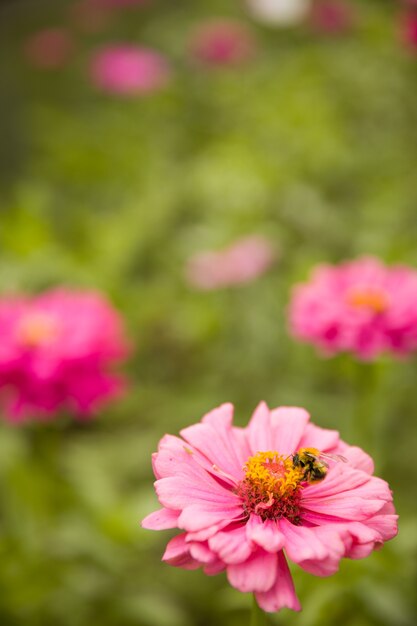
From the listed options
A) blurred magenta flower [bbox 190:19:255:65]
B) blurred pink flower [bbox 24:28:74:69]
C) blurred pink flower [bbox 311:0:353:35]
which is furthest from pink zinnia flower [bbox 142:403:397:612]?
blurred pink flower [bbox 24:28:74:69]

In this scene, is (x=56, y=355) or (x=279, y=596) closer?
(x=279, y=596)

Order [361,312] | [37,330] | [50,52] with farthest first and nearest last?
1. [50,52]
2. [37,330]
3. [361,312]

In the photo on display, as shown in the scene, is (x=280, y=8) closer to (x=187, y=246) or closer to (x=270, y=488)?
(x=187, y=246)

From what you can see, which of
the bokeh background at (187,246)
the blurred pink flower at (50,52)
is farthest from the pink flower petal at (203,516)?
the blurred pink flower at (50,52)

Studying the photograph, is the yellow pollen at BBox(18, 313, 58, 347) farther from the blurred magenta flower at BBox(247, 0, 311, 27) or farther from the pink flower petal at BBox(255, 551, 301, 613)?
the blurred magenta flower at BBox(247, 0, 311, 27)

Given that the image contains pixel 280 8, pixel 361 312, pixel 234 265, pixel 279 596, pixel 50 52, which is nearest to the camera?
pixel 279 596

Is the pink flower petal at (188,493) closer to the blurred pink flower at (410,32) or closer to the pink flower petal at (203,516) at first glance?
the pink flower petal at (203,516)

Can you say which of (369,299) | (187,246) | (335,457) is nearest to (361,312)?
(369,299)

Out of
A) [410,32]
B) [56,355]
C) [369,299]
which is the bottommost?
[56,355]
